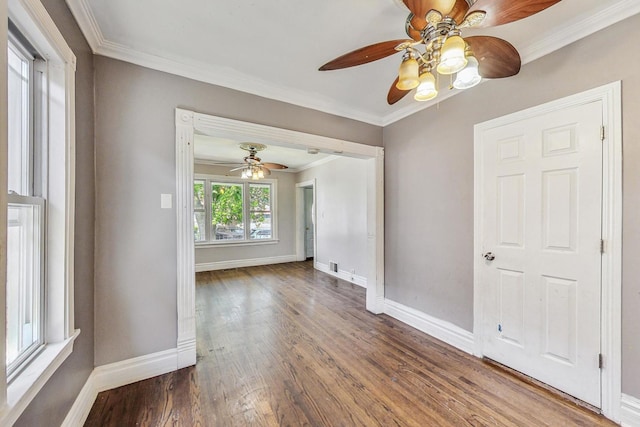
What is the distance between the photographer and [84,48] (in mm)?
1634

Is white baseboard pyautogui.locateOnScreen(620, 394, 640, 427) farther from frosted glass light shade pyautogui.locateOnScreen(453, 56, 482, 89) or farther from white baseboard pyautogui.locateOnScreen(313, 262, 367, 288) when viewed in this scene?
white baseboard pyautogui.locateOnScreen(313, 262, 367, 288)

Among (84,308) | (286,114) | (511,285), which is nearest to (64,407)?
(84,308)

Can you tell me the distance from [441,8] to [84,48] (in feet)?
7.00

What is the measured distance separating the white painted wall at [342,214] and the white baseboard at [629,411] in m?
3.11

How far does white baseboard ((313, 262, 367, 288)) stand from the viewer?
450 cm

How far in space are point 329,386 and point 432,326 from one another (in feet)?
4.44

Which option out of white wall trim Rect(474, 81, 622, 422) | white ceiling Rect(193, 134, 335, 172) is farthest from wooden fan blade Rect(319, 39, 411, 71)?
white ceiling Rect(193, 134, 335, 172)

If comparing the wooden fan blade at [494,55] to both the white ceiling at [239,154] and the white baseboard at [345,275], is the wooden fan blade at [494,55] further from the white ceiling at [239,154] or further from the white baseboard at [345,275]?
the white baseboard at [345,275]

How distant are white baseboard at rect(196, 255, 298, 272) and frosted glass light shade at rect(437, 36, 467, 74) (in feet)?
18.6

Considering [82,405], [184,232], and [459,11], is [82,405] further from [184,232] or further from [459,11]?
[459,11]

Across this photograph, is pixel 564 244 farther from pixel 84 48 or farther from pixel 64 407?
pixel 84 48

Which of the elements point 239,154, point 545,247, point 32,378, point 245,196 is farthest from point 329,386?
point 245,196

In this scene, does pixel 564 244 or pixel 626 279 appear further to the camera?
pixel 564 244

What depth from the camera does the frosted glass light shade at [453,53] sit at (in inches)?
43.4
